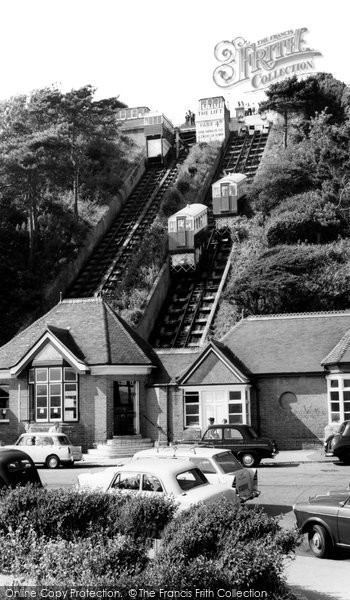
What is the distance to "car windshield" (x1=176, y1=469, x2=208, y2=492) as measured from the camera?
14812 millimetres

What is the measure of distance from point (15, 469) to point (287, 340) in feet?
67.5

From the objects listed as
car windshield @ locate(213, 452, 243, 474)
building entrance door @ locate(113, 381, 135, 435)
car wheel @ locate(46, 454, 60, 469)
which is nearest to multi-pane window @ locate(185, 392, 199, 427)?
building entrance door @ locate(113, 381, 135, 435)

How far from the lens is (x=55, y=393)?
3622 centimetres

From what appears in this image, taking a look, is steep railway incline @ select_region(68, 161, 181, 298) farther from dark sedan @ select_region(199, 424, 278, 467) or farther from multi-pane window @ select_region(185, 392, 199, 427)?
dark sedan @ select_region(199, 424, 278, 467)

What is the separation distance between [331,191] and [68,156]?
829 inches

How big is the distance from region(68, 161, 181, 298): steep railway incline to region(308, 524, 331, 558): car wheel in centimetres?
4557

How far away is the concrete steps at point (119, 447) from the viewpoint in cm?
3400

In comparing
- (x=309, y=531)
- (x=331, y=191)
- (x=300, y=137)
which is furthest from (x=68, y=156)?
(x=309, y=531)

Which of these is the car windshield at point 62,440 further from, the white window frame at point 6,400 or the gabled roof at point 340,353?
the gabled roof at point 340,353

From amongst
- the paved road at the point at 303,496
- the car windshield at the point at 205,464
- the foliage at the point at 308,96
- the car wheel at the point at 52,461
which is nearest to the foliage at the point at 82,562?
the paved road at the point at 303,496

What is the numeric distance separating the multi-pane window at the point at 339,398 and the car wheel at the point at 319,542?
19890 millimetres

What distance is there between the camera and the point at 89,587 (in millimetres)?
8250

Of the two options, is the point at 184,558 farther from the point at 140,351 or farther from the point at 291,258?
the point at 291,258

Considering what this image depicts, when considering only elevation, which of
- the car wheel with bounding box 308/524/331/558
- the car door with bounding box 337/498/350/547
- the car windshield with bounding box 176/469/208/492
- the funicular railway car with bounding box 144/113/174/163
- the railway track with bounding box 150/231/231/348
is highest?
the funicular railway car with bounding box 144/113/174/163
